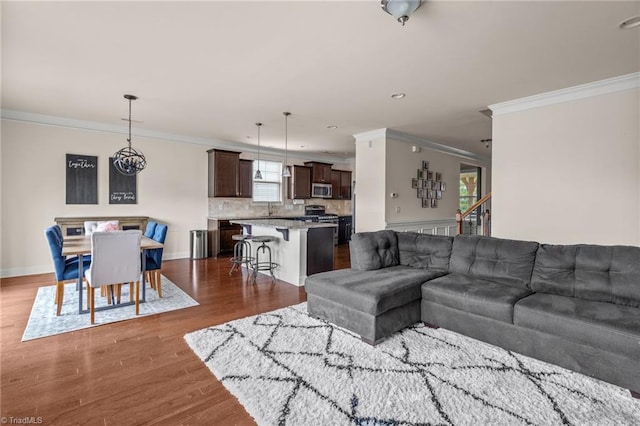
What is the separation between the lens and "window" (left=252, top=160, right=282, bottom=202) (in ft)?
26.3

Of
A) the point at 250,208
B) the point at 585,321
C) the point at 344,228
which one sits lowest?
the point at 585,321

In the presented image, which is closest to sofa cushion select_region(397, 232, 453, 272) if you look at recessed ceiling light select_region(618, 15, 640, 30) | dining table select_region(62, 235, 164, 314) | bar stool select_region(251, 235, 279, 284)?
bar stool select_region(251, 235, 279, 284)

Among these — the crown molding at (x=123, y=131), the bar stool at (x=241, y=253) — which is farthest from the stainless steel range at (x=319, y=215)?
the bar stool at (x=241, y=253)

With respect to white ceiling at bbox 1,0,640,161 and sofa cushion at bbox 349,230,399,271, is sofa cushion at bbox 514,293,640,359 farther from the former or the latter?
white ceiling at bbox 1,0,640,161

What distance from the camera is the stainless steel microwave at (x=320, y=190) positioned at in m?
8.76

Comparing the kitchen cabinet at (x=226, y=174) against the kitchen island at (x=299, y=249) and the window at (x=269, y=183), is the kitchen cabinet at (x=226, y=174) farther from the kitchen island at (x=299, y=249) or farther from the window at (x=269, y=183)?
the kitchen island at (x=299, y=249)

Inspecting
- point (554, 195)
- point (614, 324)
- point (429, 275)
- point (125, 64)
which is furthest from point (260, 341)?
point (554, 195)

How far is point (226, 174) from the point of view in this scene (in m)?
6.97

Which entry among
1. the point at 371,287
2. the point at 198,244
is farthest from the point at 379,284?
the point at 198,244

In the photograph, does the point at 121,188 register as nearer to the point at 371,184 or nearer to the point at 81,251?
the point at 81,251

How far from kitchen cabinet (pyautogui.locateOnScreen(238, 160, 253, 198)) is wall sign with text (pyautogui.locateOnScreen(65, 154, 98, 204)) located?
270 cm

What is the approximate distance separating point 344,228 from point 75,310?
6.71 meters

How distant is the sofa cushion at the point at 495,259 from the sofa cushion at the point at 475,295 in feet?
0.39

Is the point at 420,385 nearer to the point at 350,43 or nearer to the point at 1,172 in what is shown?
the point at 350,43
